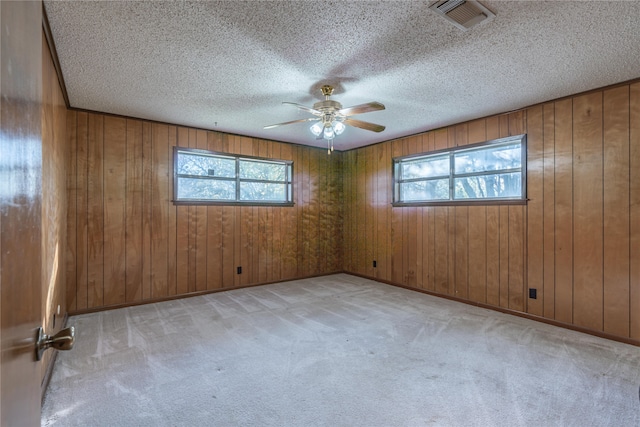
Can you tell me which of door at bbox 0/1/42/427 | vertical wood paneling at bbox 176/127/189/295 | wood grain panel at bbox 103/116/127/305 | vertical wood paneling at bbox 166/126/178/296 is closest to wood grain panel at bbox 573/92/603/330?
door at bbox 0/1/42/427

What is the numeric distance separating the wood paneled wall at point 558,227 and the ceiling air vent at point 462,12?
6.73ft

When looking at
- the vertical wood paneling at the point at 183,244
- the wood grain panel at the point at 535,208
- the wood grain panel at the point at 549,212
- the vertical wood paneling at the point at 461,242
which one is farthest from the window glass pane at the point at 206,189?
the wood grain panel at the point at 549,212

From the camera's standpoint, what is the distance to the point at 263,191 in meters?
5.21

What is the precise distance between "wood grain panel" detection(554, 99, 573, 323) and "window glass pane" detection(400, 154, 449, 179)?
4.38 ft

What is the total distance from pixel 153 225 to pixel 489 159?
14.8ft

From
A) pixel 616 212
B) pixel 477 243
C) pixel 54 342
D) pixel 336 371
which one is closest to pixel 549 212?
pixel 616 212

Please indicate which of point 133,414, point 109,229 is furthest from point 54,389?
→ point 109,229

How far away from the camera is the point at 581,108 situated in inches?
125

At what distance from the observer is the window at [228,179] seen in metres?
4.44

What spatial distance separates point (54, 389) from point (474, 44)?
12.6 ft

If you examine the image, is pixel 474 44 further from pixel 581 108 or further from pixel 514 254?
pixel 514 254

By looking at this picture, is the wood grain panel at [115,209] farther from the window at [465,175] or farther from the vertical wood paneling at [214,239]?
the window at [465,175]

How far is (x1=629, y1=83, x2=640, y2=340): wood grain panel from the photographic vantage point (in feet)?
9.33

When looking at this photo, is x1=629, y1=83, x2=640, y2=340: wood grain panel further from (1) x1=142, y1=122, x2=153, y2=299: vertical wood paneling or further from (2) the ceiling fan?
(1) x1=142, y1=122, x2=153, y2=299: vertical wood paneling
